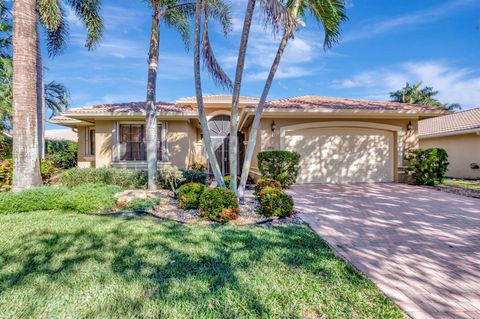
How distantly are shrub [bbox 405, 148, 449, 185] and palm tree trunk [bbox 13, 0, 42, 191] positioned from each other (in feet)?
47.1

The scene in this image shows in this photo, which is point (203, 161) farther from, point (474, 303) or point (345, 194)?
point (474, 303)

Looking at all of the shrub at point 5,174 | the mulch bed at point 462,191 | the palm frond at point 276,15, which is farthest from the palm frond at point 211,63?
the mulch bed at point 462,191

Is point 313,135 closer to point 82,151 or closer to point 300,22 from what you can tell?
point 300,22

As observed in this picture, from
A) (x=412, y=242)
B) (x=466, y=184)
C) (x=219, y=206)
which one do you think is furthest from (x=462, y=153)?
(x=219, y=206)

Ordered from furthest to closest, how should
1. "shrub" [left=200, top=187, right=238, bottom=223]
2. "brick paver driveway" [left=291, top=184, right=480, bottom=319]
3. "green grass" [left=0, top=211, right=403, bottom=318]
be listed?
1. "shrub" [left=200, top=187, right=238, bottom=223]
2. "brick paver driveway" [left=291, top=184, right=480, bottom=319]
3. "green grass" [left=0, top=211, right=403, bottom=318]

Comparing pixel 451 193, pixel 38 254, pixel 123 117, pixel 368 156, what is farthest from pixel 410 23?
pixel 38 254

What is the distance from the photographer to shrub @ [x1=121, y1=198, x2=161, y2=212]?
262 inches

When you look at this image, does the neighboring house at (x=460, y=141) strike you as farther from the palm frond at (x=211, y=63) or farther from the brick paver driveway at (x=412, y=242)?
the palm frond at (x=211, y=63)

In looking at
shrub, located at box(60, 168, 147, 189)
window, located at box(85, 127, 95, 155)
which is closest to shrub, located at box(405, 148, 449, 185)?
shrub, located at box(60, 168, 147, 189)

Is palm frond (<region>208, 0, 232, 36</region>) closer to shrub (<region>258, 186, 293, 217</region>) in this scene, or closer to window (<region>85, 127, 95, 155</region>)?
shrub (<region>258, 186, 293, 217</region>)

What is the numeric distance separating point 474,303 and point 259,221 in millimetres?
3762

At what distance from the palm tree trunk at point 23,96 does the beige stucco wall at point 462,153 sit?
21303 millimetres

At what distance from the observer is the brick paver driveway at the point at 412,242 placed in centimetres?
280

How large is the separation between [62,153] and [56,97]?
176 inches
